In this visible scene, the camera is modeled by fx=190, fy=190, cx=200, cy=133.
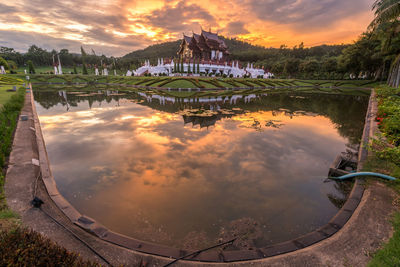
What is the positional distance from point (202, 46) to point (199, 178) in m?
57.5

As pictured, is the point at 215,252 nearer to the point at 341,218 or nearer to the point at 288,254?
the point at 288,254

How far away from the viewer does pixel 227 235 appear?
4047 mm

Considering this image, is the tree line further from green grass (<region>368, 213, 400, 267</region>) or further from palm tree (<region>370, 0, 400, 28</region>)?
green grass (<region>368, 213, 400, 267</region>)

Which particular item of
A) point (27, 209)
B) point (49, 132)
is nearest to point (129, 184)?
point (27, 209)

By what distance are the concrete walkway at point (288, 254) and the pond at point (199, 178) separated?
66 centimetres

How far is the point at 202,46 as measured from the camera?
186 ft

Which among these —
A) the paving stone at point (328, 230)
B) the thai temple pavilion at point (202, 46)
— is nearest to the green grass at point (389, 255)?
the paving stone at point (328, 230)

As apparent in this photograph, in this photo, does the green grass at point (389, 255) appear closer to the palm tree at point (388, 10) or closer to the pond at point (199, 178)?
the pond at point (199, 178)

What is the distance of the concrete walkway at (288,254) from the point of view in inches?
121

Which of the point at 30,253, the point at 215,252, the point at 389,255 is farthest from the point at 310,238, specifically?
the point at 30,253

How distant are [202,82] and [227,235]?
37.2 m

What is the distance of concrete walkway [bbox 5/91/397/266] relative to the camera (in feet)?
10.1

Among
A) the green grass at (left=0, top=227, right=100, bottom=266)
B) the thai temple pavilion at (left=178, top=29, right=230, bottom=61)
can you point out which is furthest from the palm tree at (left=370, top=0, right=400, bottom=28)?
the thai temple pavilion at (left=178, top=29, right=230, bottom=61)

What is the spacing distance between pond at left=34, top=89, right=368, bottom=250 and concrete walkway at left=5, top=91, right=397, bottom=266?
661 mm
